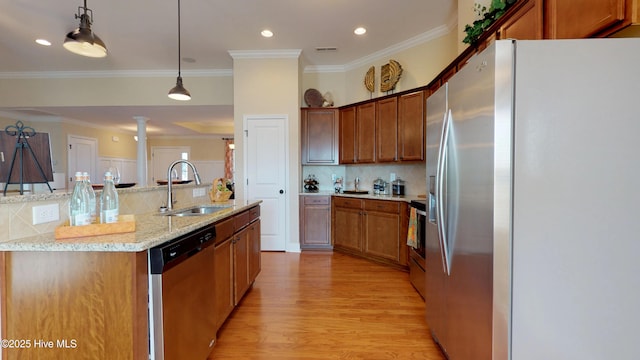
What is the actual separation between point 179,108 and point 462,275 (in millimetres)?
5839

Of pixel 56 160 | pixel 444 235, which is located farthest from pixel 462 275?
pixel 56 160

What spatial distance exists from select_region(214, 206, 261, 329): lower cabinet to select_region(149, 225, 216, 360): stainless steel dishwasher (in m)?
0.23

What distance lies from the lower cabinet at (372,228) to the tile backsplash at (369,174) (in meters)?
0.66

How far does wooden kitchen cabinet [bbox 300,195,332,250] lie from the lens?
14.6 ft

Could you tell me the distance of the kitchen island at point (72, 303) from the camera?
122 cm

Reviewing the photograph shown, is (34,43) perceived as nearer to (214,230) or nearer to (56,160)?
(56,160)

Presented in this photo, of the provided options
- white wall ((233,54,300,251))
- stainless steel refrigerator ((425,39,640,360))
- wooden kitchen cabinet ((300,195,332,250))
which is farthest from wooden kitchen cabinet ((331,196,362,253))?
stainless steel refrigerator ((425,39,640,360))

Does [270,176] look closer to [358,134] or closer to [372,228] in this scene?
[358,134]

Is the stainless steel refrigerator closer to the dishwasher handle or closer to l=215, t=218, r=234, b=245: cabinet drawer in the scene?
the dishwasher handle

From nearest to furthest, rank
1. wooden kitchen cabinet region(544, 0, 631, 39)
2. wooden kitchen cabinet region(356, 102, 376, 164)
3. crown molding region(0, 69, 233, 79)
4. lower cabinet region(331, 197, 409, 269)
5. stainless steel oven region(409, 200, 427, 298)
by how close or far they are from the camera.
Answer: wooden kitchen cabinet region(544, 0, 631, 39) → stainless steel oven region(409, 200, 427, 298) → lower cabinet region(331, 197, 409, 269) → wooden kitchen cabinet region(356, 102, 376, 164) → crown molding region(0, 69, 233, 79)

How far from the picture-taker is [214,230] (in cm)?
185

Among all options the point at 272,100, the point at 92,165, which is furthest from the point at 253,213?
the point at 92,165

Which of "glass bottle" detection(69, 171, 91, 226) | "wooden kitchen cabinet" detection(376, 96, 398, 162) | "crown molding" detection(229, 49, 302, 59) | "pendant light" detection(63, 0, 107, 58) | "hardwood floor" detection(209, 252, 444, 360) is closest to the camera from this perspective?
"glass bottle" detection(69, 171, 91, 226)

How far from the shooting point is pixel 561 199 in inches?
45.9
